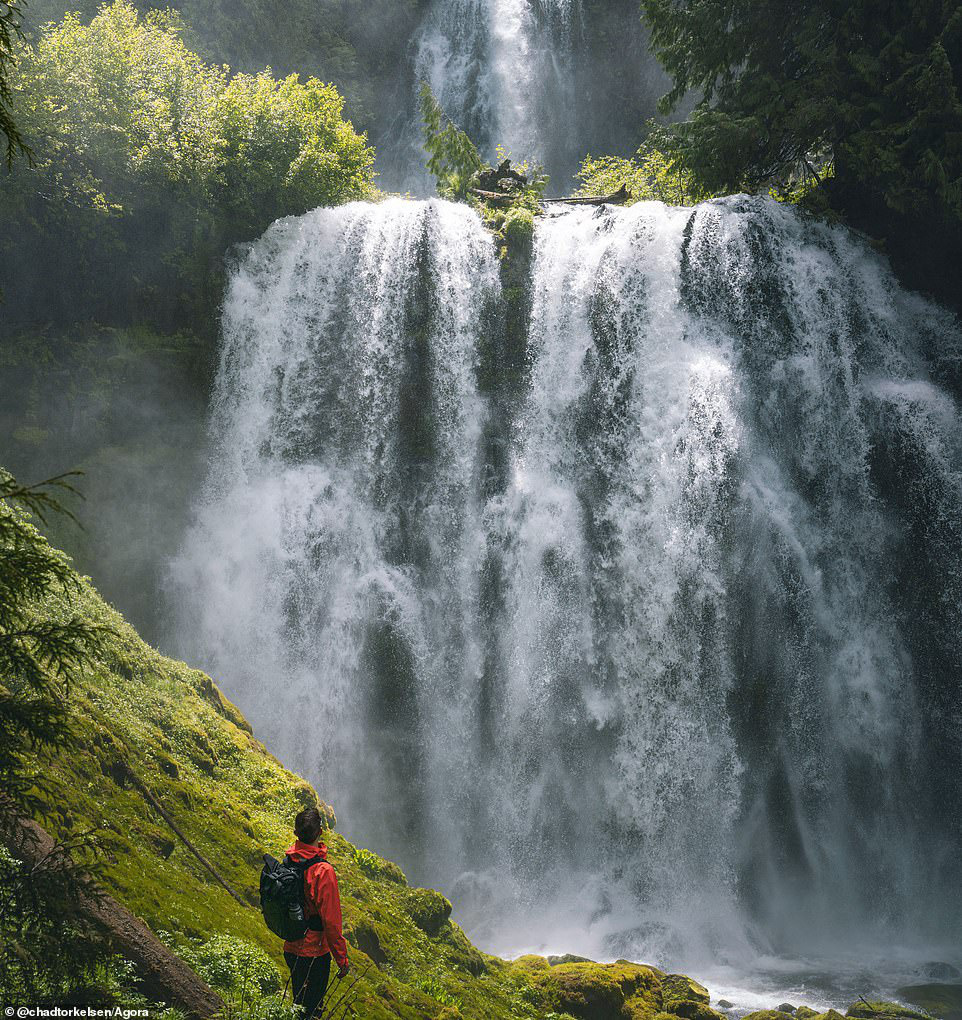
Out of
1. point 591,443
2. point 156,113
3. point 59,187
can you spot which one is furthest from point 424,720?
point 156,113

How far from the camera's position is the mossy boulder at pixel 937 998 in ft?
31.4

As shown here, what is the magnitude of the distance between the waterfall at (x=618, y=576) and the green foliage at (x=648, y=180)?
13.3 feet

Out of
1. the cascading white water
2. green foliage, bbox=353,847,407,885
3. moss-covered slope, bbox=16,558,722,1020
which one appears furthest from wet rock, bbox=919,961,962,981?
the cascading white water

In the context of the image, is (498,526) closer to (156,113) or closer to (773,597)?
(773,597)

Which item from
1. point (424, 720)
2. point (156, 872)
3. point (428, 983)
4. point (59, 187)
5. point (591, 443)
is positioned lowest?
point (428, 983)

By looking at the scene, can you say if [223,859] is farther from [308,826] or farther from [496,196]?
[496,196]

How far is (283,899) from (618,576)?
996cm

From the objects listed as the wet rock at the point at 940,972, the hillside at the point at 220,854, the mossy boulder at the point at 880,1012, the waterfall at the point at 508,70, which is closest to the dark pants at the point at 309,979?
the hillside at the point at 220,854

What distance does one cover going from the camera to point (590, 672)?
44.1ft

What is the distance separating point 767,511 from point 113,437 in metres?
11.8

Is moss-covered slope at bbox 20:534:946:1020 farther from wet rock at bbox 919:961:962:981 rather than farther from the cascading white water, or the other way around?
the cascading white water

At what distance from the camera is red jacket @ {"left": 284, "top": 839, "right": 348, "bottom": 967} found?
14.5ft

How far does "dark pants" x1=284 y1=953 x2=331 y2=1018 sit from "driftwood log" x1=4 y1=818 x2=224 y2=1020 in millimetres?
405

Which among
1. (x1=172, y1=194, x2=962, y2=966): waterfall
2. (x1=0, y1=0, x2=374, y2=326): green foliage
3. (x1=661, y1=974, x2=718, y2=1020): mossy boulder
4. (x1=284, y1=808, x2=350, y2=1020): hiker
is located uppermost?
(x1=0, y1=0, x2=374, y2=326): green foliage
